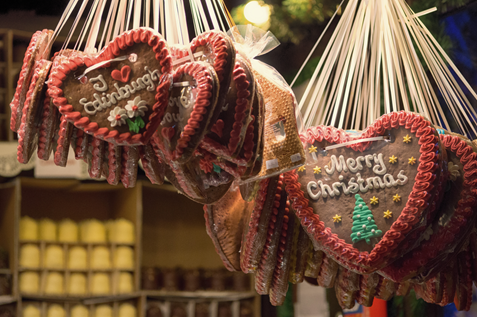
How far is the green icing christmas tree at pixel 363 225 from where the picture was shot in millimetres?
910

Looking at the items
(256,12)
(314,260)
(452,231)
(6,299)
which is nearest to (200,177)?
(314,260)

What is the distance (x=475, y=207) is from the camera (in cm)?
94

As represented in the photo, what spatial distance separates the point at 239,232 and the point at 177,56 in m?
0.44

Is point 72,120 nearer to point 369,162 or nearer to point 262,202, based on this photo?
point 262,202

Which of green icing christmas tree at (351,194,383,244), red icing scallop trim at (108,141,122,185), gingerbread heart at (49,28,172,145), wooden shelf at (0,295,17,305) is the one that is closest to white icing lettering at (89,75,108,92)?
gingerbread heart at (49,28,172,145)

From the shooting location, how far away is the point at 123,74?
2.33 feet

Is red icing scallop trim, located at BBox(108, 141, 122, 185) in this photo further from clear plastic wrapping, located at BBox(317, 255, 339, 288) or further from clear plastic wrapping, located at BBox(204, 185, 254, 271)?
clear plastic wrapping, located at BBox(317, 255, 339, 288)

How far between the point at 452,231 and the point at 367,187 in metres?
0.17

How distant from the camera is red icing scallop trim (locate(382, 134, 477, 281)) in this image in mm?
919

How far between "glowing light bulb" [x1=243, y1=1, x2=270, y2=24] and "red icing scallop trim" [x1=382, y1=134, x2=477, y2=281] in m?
1.60

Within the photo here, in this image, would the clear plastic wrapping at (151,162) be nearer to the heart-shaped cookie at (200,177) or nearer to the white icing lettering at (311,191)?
the heart-shaped cookie at (200,177)

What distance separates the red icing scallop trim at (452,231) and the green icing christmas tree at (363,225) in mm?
89

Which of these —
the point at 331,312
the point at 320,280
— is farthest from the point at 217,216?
the point at 331,312

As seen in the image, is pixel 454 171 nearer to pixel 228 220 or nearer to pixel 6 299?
pixel 228 220
